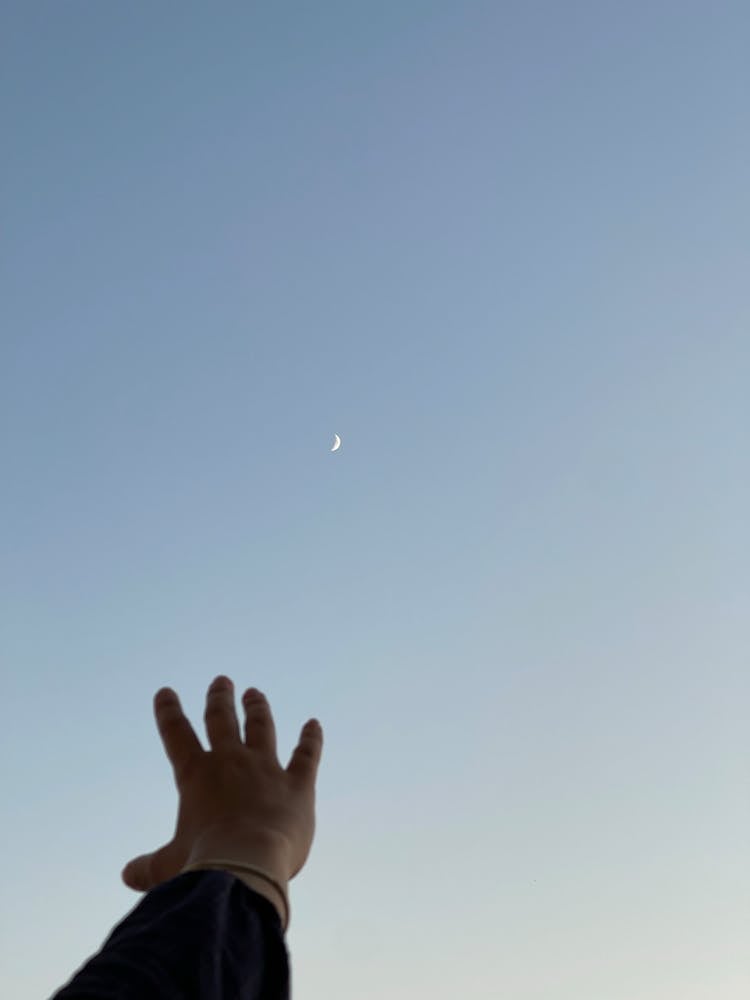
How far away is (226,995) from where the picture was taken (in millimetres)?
1501

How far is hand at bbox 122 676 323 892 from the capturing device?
6.49ft

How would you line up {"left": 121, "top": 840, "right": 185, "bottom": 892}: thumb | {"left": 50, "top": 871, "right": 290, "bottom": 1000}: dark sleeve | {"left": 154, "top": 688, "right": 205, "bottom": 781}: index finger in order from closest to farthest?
{"left": 50, "top": 871, "right": 290, "bottom": 1000}: dark sleeve < {"left": 121, "top": 840, "right": 185, "bottom": 892}: thumb < {"left": 154, "top": 688, "right": 205, "bottom": 781}: index finger

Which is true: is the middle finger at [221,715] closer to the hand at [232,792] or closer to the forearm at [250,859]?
the hand at [232,792]

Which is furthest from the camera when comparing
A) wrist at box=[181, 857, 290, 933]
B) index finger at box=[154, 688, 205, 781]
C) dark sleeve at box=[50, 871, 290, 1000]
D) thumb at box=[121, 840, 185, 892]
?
index finger at box=[154, 688, 205, 781]

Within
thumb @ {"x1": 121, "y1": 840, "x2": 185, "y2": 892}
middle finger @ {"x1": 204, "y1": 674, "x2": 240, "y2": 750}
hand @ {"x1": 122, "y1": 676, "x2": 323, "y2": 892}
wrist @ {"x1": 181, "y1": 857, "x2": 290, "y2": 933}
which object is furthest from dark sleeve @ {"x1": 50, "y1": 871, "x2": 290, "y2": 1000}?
middle finger @ {"x1": 204, "y1": 674, "x2": 240, "y2": 750}

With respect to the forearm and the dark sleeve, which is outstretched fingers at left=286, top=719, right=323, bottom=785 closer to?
the forearm


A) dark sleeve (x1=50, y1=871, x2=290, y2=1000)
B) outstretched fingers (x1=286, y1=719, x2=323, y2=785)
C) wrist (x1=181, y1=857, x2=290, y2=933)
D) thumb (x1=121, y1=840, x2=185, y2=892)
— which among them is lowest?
dark sleeve (x1=50, y1=871, x2=290, y2=1000)

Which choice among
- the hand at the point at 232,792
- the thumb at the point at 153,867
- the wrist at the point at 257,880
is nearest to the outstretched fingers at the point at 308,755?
the hand at the point at 232,792

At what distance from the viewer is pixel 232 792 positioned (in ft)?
7.01

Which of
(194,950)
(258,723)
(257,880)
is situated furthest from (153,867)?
(194,950)

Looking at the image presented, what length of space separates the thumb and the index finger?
175 millimetres

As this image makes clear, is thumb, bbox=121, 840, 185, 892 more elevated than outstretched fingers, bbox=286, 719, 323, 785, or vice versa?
outstretched fingers, bbox=286, 719, 323, 785

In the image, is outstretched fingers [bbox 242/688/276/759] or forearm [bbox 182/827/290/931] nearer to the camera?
forearm [bbox 182/827/290/931]

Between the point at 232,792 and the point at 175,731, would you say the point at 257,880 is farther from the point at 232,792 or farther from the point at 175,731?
the point at 175,731
